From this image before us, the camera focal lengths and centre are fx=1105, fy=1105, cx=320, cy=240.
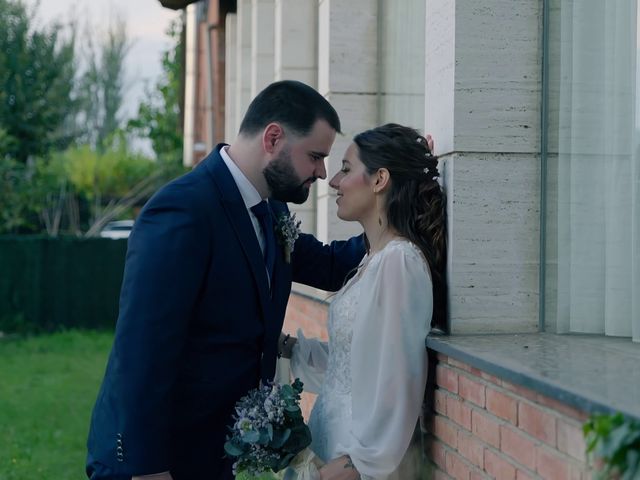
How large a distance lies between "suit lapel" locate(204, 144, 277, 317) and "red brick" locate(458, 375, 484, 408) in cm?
76

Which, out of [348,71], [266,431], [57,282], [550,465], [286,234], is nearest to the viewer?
[550,465]

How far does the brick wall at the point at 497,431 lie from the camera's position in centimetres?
299

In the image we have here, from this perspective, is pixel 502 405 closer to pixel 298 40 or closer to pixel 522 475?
pixel 522 475

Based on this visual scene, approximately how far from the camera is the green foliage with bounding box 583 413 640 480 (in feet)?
7.73

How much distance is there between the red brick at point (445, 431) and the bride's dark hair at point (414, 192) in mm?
389

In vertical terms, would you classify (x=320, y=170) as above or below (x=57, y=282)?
above

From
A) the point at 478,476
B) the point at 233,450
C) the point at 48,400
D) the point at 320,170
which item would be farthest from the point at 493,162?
the point at 48,400

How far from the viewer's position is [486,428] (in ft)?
12.0

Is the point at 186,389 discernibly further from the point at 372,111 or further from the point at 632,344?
the point at 372,111

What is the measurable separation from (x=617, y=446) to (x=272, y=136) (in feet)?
7.11

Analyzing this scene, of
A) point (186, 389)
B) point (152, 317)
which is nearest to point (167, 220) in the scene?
point (152, 317)

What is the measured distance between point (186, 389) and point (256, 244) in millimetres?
583

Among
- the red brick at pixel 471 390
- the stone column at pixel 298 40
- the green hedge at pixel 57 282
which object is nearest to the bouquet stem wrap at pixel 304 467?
the red brick at pixel 471 390

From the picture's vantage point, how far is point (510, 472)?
346cm
